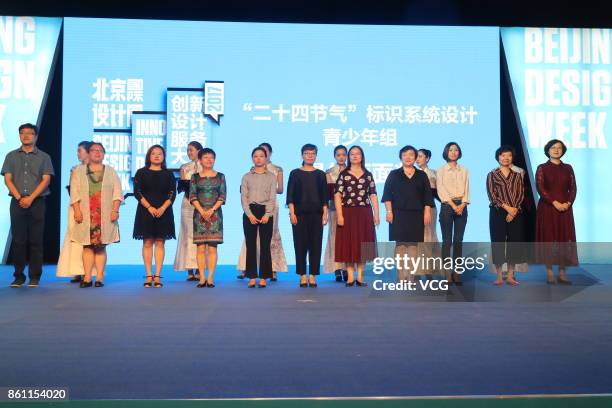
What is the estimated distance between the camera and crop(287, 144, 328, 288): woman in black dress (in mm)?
5586

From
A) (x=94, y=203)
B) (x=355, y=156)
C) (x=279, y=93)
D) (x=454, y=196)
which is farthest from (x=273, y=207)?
(x=279, y=93)

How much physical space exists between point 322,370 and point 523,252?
392cm

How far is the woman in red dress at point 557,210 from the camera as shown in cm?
573

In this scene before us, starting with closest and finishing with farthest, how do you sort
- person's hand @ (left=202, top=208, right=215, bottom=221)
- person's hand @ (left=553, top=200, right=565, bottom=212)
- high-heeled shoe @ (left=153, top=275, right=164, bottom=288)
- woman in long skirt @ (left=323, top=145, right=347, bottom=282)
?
person's hand @ (left=202, top=208, right=215, bottom=221) → high-heeled shoe @ (left=153, top=275, right=164, bottom=288) → person's hand @ (left=553, top=200, right=565, bottom=212) → woman in long skirt @ (left=323, top=145, right=347, bottom=282)

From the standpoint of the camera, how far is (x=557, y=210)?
18.9 ft

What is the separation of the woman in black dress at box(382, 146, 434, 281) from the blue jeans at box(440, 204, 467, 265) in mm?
269

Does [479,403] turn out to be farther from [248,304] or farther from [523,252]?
[523,252]

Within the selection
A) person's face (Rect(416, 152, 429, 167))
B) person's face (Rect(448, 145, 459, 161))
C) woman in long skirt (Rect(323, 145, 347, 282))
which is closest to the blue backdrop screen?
person's face (Rect(416, 152, 429, 167))

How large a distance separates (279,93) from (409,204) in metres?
2.75

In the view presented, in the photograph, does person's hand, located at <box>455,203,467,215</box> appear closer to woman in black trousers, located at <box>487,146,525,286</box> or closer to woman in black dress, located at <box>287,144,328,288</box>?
woman in black trousers, located at <box>487,146,525,286</box>

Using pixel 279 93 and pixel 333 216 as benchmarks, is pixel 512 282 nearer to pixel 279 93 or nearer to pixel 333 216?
pixel 333 216

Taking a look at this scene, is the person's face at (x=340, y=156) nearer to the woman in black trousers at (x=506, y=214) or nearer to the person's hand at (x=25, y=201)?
the woman in black trousers at (x=506, y=214)

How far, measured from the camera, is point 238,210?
25.7ft

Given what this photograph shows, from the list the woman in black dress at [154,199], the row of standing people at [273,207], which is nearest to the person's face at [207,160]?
the row of standing people at [273,207]
